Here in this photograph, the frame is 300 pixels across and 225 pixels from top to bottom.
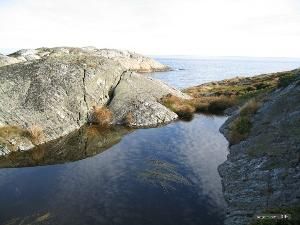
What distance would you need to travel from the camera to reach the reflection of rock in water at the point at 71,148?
3075cm

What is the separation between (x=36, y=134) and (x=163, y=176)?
14850mm

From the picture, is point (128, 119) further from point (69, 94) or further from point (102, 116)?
Answer: point (69, 94)

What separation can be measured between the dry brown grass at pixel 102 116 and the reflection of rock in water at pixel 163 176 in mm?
15105

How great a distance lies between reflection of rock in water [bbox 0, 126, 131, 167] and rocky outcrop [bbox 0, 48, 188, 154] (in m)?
1.40

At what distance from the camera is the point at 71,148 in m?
34.5

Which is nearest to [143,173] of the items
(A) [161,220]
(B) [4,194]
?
Result: (A) [161,220]

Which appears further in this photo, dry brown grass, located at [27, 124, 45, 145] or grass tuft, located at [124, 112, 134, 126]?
grass tuft, located at [124, 112, 134, 126]

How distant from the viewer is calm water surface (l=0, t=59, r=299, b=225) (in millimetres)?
20703

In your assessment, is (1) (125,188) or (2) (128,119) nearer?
(1) (125,188)

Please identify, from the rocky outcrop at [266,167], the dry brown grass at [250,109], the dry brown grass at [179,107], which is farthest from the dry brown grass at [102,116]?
the rocky outcrop at [266,167]

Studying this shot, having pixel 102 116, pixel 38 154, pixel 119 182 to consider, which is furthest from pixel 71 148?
pixel 119 182

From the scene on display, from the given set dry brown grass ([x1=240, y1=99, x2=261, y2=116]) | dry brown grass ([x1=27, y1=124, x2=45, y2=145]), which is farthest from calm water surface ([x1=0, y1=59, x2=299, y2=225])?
dry brown grass ([x1=240, y1=99, x2=261, y2=116])

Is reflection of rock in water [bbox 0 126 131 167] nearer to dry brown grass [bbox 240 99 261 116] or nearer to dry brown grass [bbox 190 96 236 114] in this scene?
dry brown grass [bbox 240 99 261 116]

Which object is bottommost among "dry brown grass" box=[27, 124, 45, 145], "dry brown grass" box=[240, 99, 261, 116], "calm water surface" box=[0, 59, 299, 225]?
"calm water surface" box=[0, 59, 299, 225]
